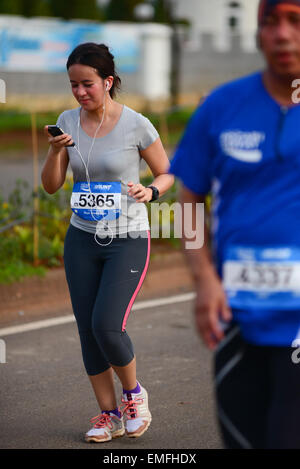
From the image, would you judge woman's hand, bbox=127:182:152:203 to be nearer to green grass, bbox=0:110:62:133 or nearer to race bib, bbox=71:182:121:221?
race bib, bbox=71:182:121:221

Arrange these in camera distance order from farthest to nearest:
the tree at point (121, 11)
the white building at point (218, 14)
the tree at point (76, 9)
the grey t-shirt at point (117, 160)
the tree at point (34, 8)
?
the white building at point (218, 14) < the tree at point (121, 11) < the tree at point (76, 9) < the tree at point (34, 8) < the grey t-shirt at point (117, 160)

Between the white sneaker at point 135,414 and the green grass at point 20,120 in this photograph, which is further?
the green grass at point 20,120

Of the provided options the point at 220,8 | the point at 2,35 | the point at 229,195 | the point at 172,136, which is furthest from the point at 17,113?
the point at 220,8

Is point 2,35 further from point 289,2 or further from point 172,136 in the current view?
point 289,2

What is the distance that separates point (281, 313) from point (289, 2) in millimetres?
893

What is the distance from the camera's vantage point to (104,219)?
4461 millimetres

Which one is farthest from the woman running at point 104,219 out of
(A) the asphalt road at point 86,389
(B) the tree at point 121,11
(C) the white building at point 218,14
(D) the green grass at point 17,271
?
(C) the white building at point 218,14

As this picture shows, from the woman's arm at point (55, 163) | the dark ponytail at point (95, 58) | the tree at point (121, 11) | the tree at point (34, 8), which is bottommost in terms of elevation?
the tree at point (121, 11)

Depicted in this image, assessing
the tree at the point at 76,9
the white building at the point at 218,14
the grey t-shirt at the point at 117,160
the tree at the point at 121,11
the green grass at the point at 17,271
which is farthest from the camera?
the white building at the point at 218,14

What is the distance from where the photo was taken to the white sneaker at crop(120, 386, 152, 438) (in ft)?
15.3

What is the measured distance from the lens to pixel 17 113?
92.9 feet

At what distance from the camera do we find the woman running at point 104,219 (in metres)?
4.42

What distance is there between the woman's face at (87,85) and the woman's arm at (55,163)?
210 mm

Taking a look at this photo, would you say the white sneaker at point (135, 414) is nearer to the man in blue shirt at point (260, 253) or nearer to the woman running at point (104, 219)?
the woman running at point (104, 219)
